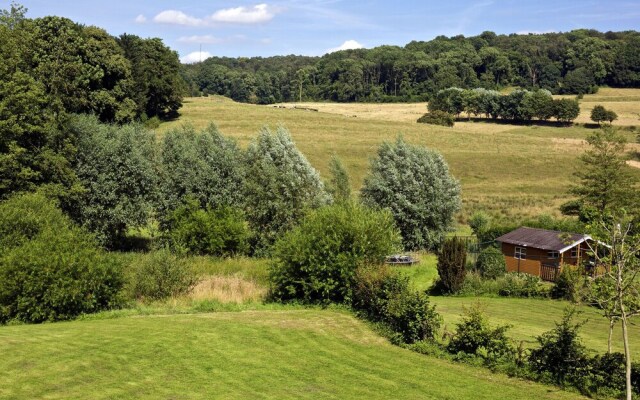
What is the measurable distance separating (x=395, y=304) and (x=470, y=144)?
73.3m

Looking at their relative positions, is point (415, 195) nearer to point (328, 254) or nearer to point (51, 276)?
point (328, 254)

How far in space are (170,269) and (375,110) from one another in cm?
10924

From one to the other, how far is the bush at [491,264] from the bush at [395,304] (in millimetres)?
12947

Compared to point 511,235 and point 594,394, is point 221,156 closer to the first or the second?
A: point 511,235

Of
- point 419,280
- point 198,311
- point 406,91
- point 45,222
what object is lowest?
point 419,280

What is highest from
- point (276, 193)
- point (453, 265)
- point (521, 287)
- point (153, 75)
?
point (153, 75)

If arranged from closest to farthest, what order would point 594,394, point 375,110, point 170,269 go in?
1. point 594,394
2. point 170,269
3. point 375,110

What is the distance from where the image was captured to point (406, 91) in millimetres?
166125

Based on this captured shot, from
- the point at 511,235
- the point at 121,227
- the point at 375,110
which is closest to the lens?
the point at 511,235

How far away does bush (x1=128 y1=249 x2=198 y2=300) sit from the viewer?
27.1 m

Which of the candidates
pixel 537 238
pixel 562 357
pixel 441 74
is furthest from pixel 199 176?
pixel 441 74

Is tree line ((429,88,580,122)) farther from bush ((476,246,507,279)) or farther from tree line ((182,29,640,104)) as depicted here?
bush ((476,246,507,279))

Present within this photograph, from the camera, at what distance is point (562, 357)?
1625 centimetres

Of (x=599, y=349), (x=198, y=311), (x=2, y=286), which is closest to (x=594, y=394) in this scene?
(x=599, y=349)
